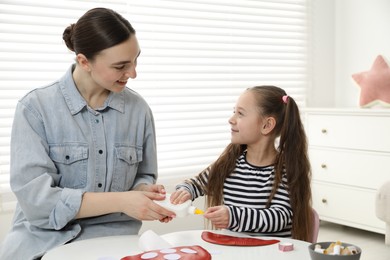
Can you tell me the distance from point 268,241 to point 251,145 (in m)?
0.59

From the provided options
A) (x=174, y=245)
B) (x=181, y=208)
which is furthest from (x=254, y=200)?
(x=174, y=245)

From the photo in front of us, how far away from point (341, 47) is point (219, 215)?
293cm

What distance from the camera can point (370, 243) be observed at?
344 centimetres

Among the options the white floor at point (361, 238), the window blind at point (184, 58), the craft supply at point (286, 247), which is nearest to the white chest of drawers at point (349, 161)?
the white floor at point (361, 238)

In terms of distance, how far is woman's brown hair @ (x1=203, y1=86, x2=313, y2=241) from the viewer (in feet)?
5.81

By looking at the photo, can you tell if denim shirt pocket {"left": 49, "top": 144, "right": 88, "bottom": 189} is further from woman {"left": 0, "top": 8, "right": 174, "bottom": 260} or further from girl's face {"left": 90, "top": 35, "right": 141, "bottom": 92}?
girl's face {"left": 90, "top": 35, "right": 141, "bottom": 92}

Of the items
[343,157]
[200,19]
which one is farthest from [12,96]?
[343,157]

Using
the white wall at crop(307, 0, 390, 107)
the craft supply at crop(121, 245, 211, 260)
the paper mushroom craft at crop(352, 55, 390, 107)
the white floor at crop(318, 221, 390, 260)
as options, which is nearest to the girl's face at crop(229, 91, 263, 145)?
the craft supply at crop(121, 245, 211, 260)

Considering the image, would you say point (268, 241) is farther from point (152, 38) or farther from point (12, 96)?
point (152, 38)

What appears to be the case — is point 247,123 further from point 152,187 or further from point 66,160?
point 66,160

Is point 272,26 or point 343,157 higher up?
point 272,26

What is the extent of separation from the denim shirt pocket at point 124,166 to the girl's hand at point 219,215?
34 cm

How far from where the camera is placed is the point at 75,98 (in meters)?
1.75

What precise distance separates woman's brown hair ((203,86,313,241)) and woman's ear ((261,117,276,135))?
2cm
